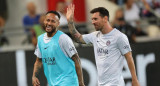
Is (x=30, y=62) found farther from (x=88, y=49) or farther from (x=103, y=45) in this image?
(x=103, y=45)

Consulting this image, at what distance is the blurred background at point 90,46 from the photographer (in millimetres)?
13234

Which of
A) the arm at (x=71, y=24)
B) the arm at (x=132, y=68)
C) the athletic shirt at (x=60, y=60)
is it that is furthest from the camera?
the arm at (x=71, y=24)

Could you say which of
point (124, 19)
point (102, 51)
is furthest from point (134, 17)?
point (102, 51)

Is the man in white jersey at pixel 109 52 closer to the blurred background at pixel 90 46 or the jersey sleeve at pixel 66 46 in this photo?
the jersey sleeve at pixel 66 46

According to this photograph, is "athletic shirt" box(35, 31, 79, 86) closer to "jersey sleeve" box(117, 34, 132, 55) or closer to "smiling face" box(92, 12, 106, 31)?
"smiling face" box(92, 12, 106, 31)

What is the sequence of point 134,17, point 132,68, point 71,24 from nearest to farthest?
point 132,68, point 71,24, point 134,17

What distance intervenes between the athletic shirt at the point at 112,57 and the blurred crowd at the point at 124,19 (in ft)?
15.1

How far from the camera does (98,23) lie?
842 cm

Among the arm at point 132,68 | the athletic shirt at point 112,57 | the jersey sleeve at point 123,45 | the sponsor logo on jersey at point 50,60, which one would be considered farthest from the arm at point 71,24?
the arm at point 132,68

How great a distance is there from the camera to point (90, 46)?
13383 millimetres

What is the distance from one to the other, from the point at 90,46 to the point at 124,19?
1.25m

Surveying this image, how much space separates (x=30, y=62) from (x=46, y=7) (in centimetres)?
251

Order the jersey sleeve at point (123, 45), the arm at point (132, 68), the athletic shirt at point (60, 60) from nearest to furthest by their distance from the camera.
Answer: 1. the arm at point (132, 68)
2. the jersey sleeve at point (123, 45)
3. the athletic shirt at point (60, 60)

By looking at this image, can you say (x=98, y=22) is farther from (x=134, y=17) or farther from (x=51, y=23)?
(x=134, y=17)
